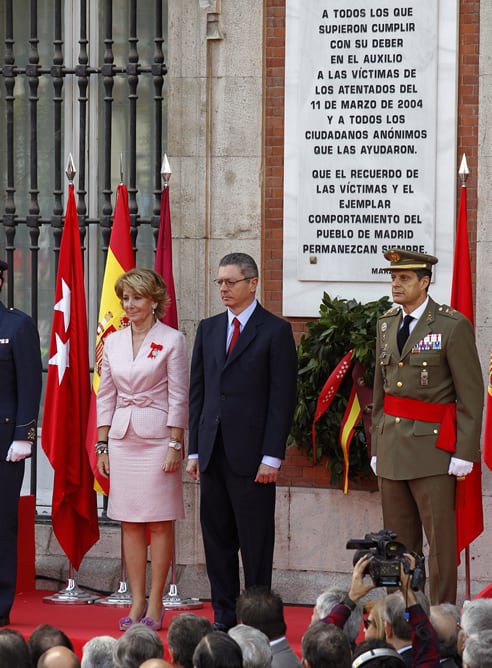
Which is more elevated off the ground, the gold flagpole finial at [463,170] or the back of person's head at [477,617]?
the gold flagpole finial at [463,170]

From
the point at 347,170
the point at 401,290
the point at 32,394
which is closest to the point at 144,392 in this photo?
the point at 32,394

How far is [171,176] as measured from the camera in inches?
343

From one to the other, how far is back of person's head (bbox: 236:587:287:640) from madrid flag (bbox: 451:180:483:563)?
2.08m

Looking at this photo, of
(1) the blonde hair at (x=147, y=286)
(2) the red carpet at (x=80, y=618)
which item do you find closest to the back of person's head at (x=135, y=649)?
(2) the red carpet at (x=80, y=618)

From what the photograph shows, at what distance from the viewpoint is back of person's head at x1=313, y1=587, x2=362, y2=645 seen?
5379mm

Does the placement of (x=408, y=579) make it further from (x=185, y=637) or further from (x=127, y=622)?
(x=127, y=622)

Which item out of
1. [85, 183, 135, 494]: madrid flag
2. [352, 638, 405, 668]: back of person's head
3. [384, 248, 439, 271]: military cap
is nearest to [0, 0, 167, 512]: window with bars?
[85, 183, 135, 494]: madrid flag

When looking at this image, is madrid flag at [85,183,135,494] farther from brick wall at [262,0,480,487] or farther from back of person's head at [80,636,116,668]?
back of person's head at [80,636,116,668]

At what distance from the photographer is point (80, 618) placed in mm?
7793

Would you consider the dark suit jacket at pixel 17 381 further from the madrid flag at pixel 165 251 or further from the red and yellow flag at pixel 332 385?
the red and yellow flag at pixel 332 385

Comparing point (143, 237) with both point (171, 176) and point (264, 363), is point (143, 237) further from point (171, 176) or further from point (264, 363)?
point (264, 363)

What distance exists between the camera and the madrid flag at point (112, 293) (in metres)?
8.07

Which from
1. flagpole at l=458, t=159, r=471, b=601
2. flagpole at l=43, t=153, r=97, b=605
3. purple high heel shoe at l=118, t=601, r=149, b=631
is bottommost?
flagpole at l=43, t=153, r=97, b=605

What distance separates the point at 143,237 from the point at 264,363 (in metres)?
2.19
